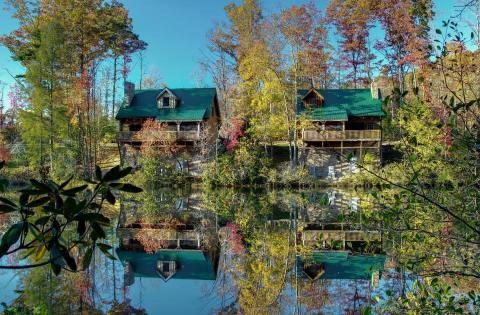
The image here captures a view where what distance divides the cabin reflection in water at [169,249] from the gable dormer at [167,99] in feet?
59.7

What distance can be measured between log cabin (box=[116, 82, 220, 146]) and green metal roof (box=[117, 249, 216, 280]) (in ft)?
65.8

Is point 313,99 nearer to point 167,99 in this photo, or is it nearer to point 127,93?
point 167,99

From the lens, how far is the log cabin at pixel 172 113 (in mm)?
30734

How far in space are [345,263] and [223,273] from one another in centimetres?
263

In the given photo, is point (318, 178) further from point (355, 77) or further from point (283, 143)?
point (355, 77)

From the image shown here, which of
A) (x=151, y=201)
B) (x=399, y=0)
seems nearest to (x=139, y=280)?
(x=151, y=201)

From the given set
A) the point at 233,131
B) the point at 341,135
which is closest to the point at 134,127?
the point at 233,131

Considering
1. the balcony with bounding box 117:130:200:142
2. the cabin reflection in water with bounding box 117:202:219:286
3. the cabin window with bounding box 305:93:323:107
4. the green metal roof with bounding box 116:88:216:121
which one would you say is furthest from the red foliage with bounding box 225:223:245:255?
the cabin window with bounding box 305:93:323:107

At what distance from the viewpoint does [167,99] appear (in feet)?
106

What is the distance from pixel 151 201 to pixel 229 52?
68.4 ft

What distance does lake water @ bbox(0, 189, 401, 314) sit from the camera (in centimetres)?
682

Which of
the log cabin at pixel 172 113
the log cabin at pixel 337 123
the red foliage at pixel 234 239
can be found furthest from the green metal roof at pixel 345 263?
the log cabin at pixel 172 113

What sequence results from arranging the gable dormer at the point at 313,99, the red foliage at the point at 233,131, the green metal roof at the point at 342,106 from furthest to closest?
1. the gable dormer at the point at 313,99
2. the green metal roof at the point at 342,106
3. the red foliage at the point at 233,131

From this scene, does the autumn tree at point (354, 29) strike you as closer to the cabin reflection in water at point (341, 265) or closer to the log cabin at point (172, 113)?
the log cabin at point (172, 113)
